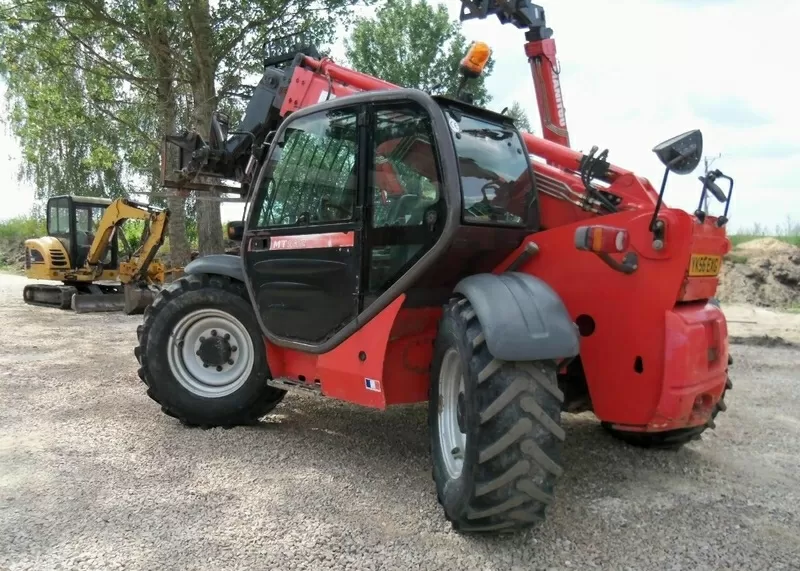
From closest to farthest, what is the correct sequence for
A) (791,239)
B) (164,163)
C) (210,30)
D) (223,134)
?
(223,134) → (164,163) → (210,30) → (791,239)

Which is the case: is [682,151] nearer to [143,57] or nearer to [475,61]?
[475,61]

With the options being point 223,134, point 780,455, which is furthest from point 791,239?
point 223,134

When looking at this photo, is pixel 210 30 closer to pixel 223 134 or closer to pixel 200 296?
pixel 223 134

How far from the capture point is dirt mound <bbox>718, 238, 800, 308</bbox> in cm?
1370

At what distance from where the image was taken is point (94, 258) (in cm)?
1346

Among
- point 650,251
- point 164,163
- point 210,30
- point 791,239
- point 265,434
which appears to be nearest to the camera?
point 650,251

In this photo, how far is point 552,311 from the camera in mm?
2896

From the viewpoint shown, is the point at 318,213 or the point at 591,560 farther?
the point at 318,213

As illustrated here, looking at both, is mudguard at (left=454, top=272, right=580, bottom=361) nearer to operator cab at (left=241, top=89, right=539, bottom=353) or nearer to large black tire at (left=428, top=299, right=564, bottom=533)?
large black tire at (left=428, top=299, right=564, bottom=533)

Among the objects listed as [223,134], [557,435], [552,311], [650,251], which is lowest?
[557,435]

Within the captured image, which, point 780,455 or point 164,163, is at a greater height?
point 164,163

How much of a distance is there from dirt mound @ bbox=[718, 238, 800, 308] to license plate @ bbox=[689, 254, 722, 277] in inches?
452

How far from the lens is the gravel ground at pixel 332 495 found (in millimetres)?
2752

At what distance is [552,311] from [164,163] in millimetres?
4166
